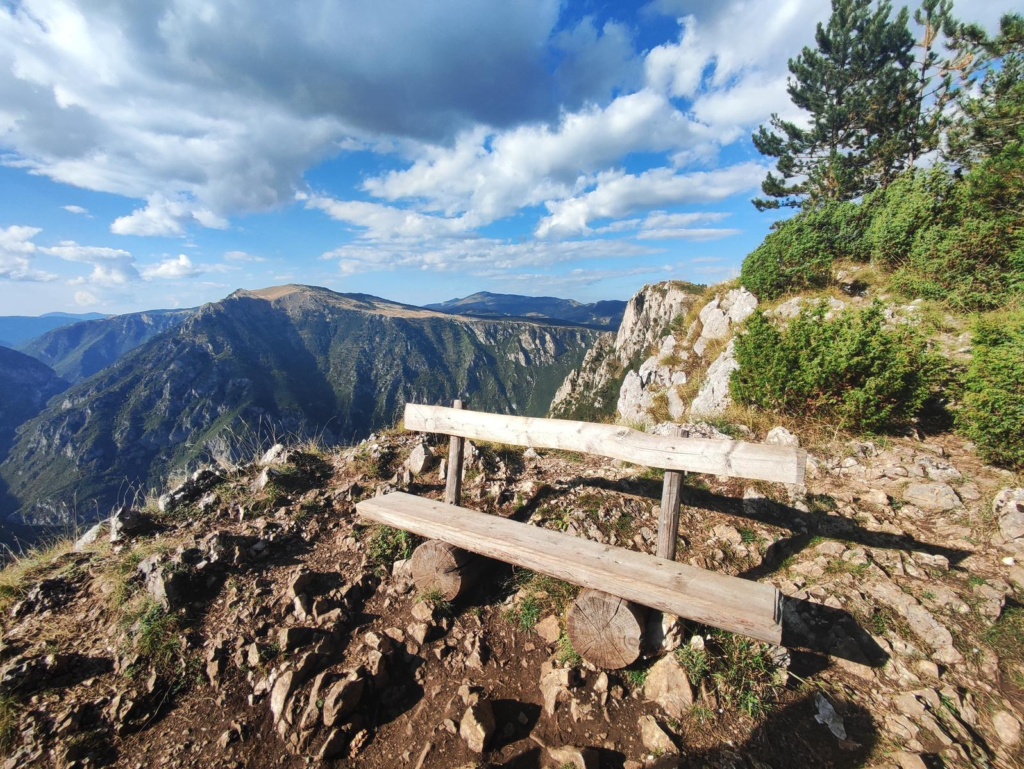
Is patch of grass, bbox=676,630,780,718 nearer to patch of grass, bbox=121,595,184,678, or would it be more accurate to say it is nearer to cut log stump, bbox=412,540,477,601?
cut log stump, bbox=412,540,477,601

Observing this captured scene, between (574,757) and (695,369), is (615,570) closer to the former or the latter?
(574,757)

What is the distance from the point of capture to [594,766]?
9.52ft

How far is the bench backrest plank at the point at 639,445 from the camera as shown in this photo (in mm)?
3426

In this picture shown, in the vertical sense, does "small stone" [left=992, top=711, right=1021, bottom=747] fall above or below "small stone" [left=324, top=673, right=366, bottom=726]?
below

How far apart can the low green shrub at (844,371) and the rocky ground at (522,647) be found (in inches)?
41.0

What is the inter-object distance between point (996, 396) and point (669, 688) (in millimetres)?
5944

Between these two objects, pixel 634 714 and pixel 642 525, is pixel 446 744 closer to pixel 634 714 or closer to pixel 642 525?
pixel 634 714

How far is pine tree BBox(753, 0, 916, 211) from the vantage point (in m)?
20.0

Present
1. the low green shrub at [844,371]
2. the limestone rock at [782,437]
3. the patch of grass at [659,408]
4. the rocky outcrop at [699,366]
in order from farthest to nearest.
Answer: the patch of grass at [659,408]
the rocky outcrop at [699,366]
the limestone rock at [782,437]
the low green shrub at [844,371]

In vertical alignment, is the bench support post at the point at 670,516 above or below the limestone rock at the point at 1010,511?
above

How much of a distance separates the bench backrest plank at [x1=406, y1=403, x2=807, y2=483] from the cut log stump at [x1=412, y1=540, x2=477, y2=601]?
4.25ft

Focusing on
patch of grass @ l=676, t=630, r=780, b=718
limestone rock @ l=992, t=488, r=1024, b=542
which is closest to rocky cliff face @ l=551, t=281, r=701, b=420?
limestone rock @ l=992, t=488, r=1024, b=542

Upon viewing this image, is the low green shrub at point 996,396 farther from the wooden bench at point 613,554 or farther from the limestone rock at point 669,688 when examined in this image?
the limestone rock at point 669,688

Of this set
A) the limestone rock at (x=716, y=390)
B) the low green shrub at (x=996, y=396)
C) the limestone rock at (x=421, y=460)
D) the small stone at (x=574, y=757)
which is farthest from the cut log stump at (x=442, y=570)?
the low green shrub at (x=996, y=396)
